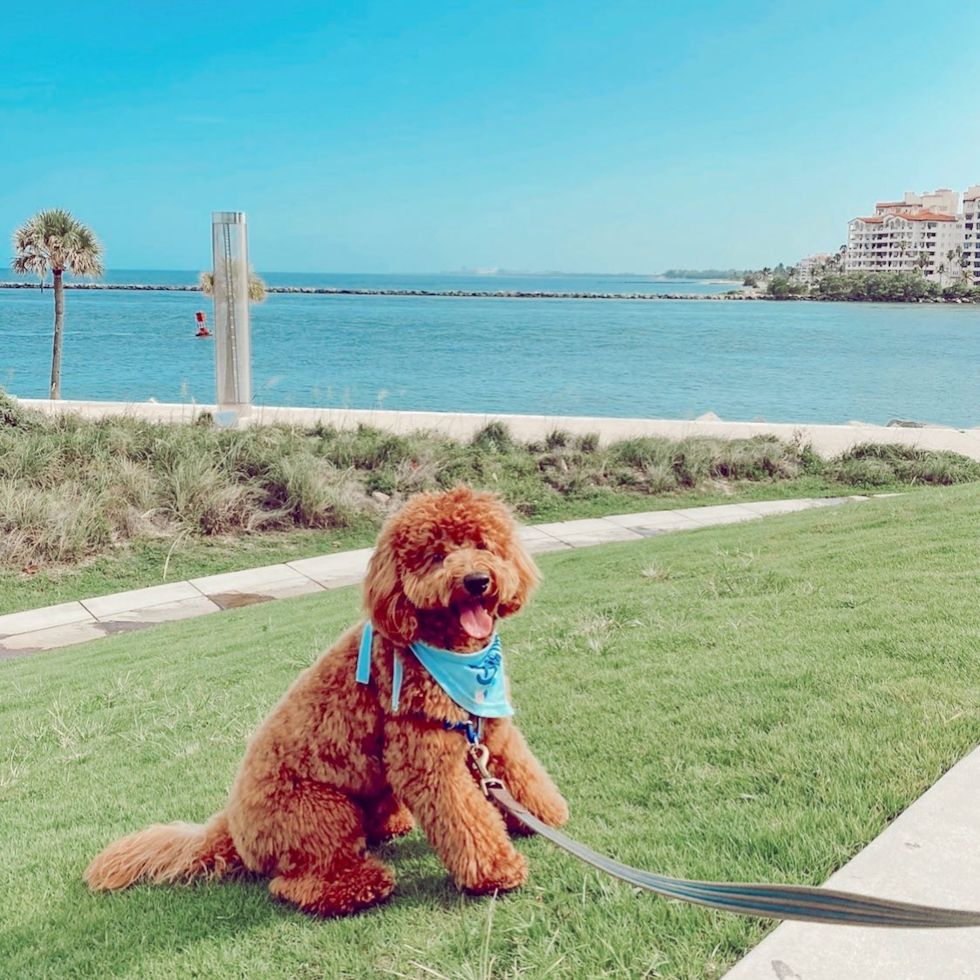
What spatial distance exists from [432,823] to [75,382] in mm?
39191

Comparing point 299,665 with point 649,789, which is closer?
point 649,789

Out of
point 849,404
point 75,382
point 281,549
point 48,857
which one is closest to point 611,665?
point 48,857

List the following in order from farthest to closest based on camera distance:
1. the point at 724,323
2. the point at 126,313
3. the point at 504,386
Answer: the point at 126,313 < the point at 724,323 < the point at 504,386

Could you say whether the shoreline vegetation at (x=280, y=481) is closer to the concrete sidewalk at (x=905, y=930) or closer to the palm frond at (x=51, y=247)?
the concrete sidewalk at (x=905, y=930)

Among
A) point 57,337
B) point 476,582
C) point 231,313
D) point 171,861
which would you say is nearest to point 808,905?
point 476,582

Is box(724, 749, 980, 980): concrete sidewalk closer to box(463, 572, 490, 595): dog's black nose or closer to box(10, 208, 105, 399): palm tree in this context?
box(463, 572, 490, 595): dog's black nose

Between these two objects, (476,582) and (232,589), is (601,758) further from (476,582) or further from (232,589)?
(232,589)

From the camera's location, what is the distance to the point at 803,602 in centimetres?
521

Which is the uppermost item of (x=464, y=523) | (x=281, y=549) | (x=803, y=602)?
(x=464, y=523)

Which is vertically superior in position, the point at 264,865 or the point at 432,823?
the point at 432,823

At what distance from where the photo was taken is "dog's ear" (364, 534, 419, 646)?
248 cm

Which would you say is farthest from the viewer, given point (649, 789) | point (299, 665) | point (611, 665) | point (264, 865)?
point (299, 665)

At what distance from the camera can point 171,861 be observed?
9.33ft

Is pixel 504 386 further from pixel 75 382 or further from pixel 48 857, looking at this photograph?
pixel 48 857
